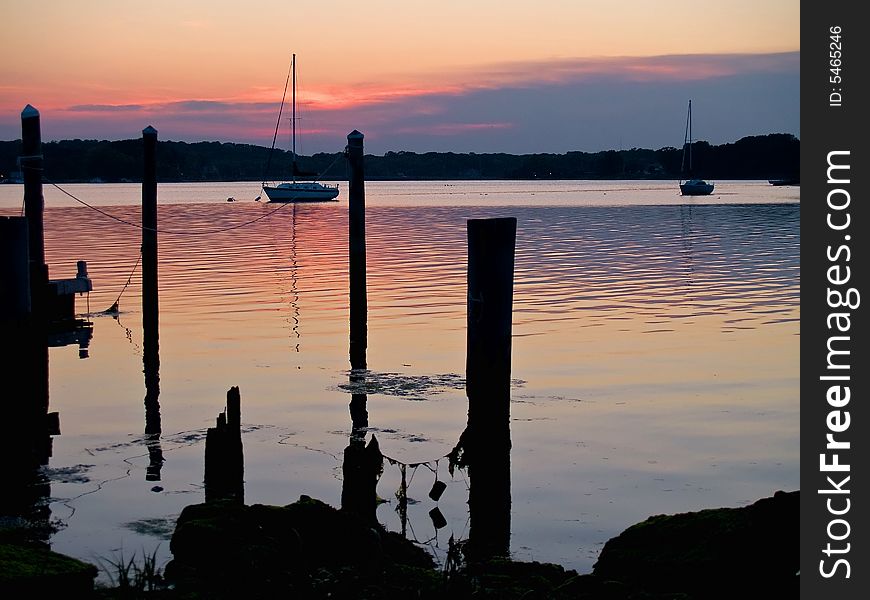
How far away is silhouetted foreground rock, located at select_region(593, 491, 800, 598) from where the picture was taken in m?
7.92

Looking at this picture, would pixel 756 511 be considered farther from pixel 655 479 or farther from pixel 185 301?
pixel 185 301

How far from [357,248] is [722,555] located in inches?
559

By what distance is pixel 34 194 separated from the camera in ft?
69.6

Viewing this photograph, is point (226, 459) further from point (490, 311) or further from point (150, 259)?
point (150, 259)

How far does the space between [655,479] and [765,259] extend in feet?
102

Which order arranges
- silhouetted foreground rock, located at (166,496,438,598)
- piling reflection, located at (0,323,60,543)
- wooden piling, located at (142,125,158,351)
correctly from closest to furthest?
1. silhouetted foreground rock, located at (166,496,438,598)
2. piling reflection, located at (0,323,60,543)
3. wooden piling, located at (142,125,158,351)

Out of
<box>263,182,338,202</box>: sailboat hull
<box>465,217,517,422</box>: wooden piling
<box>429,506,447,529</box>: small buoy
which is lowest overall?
<box>429,506,447,529</box>: small buoy

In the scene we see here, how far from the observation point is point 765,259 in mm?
42250

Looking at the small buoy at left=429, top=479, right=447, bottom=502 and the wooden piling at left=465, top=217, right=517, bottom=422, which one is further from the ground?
the wooden piling at left=465, top=217, right=517, bottom=422

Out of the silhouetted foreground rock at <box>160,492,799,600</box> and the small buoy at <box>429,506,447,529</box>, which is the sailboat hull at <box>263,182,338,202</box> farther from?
the silhouetted foreground rock at <box>160,492,799,600</box>

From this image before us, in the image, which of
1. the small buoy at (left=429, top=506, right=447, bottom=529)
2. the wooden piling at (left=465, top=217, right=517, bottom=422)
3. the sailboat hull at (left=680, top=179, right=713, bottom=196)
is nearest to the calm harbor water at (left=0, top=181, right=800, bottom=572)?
the small buoy at (left=429, top=506, right=447, bottom=529)

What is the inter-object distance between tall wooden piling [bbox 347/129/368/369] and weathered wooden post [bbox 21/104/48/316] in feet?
18.9
